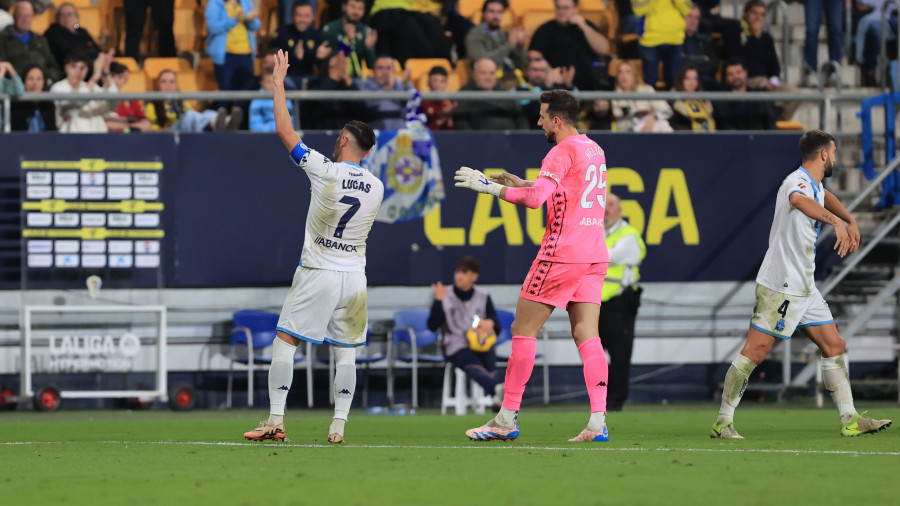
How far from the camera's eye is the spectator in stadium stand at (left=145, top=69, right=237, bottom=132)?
1738cm

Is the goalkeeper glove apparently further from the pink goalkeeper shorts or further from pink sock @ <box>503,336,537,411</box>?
pink sock @ <box>503,336,537,411</box>

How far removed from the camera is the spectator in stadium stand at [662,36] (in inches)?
752

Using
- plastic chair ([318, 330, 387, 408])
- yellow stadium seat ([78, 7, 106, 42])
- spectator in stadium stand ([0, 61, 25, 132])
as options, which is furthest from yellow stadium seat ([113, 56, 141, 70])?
plastic chair ([318, 330, 387, 408])

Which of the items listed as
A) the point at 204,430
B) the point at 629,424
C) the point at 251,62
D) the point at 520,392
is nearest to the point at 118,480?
the point at 520,392

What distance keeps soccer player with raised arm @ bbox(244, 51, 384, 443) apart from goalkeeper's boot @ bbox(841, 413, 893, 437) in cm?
353

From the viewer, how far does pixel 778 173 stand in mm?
18453

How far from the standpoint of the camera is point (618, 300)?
15469mm

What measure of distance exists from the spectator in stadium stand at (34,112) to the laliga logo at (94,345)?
254cm

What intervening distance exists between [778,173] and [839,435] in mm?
8546

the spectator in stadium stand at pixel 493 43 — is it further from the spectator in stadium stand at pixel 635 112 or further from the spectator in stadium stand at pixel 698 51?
the spectator in stadium stand at pixel 698 51

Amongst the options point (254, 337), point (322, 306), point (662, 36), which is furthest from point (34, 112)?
point (322, 306)

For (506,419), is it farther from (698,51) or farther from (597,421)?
(698,51)

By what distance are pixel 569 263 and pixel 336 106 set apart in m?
Answer: 8.50

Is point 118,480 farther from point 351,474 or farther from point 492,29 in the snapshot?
point 492,29
